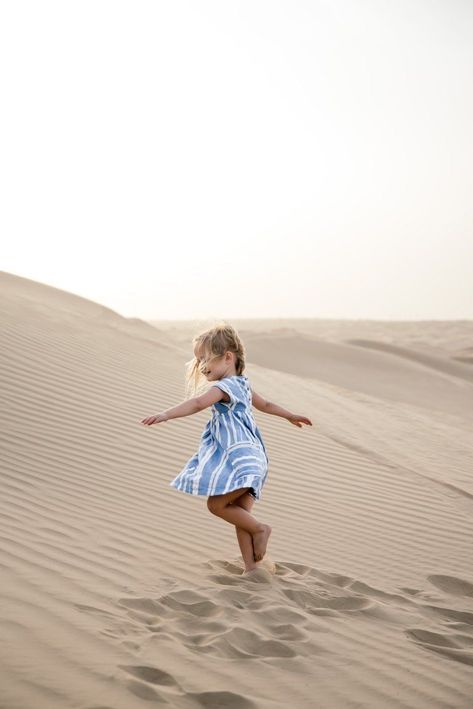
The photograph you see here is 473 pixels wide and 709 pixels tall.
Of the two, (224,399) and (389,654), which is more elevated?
(224,399)

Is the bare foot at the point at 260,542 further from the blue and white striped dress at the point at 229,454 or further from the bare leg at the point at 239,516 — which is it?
the blue and white striped dress at the point at 229,454

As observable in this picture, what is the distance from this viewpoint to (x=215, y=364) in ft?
15.1

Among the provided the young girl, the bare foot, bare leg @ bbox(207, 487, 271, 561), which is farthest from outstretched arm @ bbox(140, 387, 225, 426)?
the bare foot

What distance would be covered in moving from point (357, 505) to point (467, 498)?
1.31m

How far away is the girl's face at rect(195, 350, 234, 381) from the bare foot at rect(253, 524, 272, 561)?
0.82 meters

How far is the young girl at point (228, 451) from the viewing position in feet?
14.5

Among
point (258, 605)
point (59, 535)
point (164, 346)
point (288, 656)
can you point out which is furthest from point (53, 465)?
point (164, 346)

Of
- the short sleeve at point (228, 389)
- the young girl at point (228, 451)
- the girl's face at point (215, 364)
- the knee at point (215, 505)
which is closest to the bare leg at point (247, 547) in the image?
the young girl at point (228, 451)

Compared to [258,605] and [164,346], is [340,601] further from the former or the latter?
[164,346]

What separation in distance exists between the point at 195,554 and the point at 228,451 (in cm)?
83

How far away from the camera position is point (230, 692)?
3080 millimetres

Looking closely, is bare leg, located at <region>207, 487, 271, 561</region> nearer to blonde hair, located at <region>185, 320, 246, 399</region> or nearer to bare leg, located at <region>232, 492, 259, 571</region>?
bare leg, located at <region>232, 492, 259, 571</region>

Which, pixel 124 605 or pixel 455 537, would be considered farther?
pixel 455 537

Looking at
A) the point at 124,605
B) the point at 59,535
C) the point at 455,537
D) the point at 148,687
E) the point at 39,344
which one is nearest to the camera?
the point at 148,687
